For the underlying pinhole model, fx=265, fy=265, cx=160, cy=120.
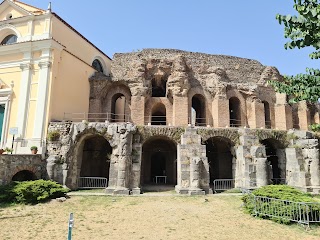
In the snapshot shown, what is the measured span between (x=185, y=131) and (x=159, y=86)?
995 cm

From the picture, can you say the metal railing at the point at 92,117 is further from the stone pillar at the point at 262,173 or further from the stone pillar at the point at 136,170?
the stone pillar at the point at 262,173

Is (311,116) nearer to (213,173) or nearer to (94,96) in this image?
(213,173)

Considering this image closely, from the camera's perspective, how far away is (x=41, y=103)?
18844 millimetres

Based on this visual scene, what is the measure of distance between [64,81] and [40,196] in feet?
32.3

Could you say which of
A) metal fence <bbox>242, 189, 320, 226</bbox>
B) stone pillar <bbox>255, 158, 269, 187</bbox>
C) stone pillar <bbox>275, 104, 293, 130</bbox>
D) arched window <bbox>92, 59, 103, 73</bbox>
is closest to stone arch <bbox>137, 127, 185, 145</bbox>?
stone pillar <bbox>255, 158, 269, 187</bbox>

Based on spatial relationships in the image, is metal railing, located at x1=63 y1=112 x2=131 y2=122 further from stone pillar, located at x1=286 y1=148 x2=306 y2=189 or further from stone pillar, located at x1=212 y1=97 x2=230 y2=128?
stone pillar, located at x1=286 y1=148 x2=306 y2=189

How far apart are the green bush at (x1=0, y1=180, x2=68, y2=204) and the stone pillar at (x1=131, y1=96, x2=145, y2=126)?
10518 millimetres

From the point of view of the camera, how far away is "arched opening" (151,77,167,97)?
25.9 m

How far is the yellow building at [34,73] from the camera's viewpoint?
18891mm

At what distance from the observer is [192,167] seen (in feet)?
55.6

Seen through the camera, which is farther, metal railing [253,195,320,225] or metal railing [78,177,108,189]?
metal railing [78,177,108,189]

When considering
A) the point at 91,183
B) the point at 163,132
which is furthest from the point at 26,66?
the point at 163,132

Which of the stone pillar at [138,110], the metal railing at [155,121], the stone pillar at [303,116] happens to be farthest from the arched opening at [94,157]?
the stone pillar at [303,116]

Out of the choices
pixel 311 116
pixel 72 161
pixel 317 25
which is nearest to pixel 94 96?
pixel 72 161
